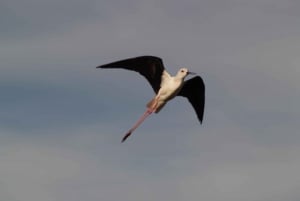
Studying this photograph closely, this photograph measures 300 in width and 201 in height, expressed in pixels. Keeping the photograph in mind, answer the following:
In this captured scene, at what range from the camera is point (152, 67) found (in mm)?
32500

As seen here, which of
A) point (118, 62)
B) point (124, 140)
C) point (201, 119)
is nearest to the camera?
point (124, 140)

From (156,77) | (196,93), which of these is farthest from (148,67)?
(196,93)

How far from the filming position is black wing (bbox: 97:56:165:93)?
31.6m

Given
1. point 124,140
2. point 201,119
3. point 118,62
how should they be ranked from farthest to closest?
point 201,119, point 118,62, point 124,140

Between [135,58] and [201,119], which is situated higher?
[135,58]

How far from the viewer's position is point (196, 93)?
34688 mm

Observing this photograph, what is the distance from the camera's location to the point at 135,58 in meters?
31.5

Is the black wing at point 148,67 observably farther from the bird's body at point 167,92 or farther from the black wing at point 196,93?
the black wing at point 196,93

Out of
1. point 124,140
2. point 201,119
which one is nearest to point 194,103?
point 201,119

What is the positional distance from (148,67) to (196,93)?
2991mm

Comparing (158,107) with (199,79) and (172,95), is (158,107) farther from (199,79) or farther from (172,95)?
(199,79)

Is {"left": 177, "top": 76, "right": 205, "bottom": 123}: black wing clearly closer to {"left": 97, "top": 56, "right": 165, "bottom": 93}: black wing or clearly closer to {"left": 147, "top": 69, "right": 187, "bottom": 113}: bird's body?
{"left": 97, "top": 56, "right": 165, "bottom": 93}: black wing

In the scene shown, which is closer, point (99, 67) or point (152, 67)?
point (99, 67)

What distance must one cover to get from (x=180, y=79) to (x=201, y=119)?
122 inches
